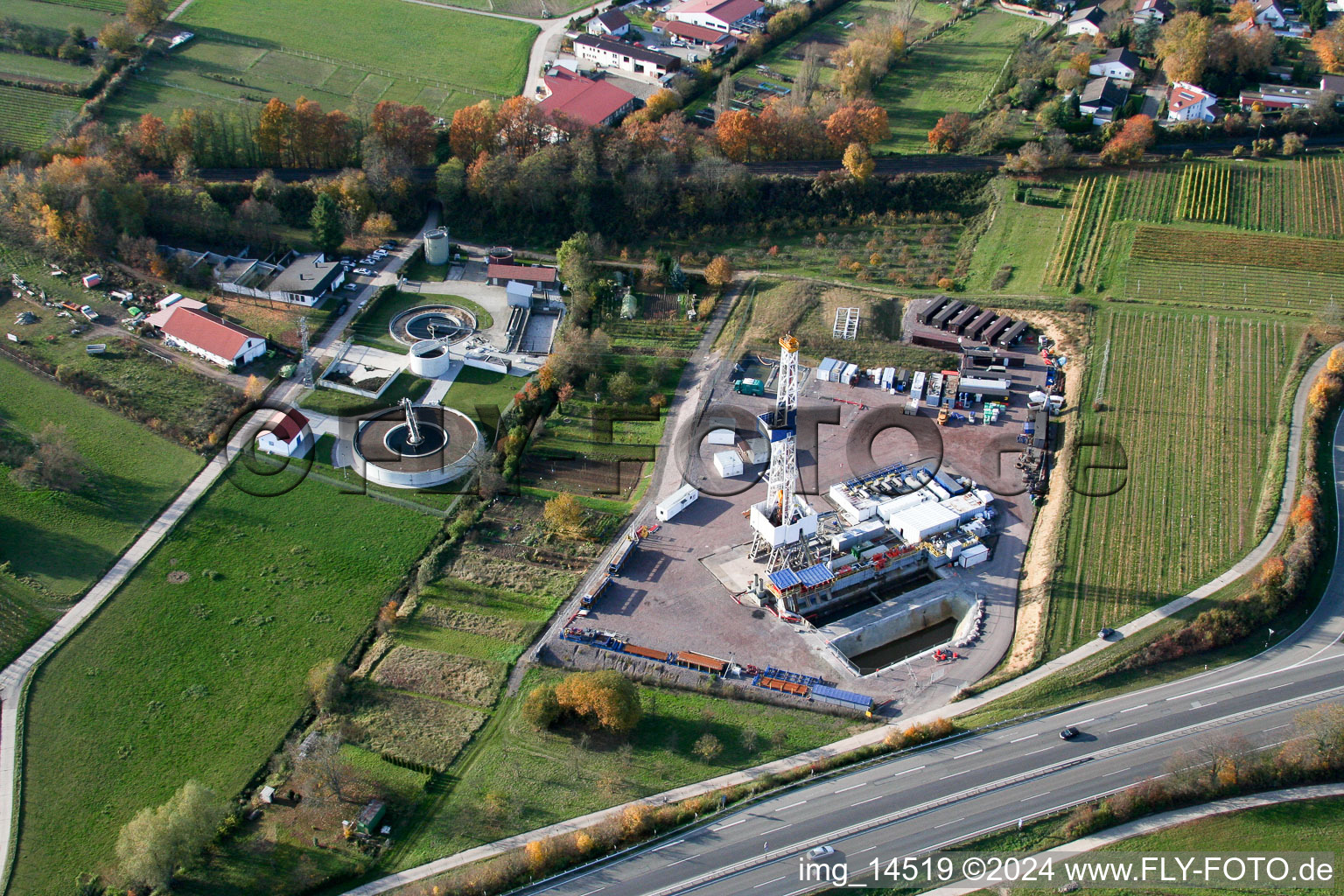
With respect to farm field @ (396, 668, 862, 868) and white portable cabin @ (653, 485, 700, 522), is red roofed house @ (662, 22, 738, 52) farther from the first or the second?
farm field @ (396, 668, 862, 868)

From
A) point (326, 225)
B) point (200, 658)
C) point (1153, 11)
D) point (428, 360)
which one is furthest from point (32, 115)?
point (1153, 11)

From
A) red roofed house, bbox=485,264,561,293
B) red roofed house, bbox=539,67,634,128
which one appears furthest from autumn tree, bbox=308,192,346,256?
red roofed house, bbox=539,67,634,128

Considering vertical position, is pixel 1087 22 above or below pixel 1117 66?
above

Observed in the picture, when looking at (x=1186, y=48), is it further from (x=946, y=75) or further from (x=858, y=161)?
(x=858, y=161)

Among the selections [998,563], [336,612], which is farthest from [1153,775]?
[336,612]

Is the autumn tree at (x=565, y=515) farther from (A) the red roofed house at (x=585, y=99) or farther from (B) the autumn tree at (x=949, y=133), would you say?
(B) the autumn tree at (x=949, y=133)

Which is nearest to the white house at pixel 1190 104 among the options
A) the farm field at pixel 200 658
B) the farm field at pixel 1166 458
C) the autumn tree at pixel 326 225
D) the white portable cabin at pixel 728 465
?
the farm field at pixel 1166 458
